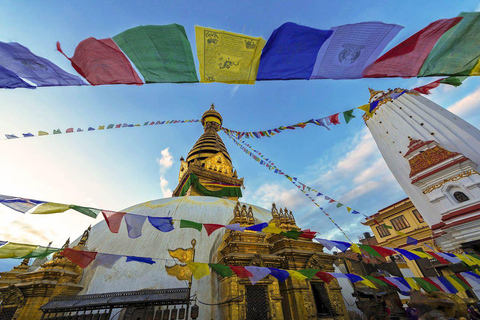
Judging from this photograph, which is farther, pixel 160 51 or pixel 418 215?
pixel 418 215

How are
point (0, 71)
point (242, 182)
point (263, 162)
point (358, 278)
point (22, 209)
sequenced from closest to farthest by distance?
1. point (0, 71)
2. point (22, 209)
3. point (358, 278)
4. point (263, 162)
5. point (242, 182)

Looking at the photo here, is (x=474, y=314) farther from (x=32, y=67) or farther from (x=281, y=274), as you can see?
(x=32, y=67)

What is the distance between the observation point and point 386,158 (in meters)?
16.5

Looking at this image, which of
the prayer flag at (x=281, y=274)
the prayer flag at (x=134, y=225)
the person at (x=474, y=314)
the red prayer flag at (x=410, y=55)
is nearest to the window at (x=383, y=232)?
the person at (x=474, y=314)

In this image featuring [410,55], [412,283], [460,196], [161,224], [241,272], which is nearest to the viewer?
[410,55]

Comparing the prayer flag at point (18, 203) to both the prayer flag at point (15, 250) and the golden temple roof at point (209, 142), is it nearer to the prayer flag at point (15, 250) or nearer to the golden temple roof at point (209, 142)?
the prayer flag at point (15, 250)

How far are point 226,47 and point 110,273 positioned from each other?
389 inches

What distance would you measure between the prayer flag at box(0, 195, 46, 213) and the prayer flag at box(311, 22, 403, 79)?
23.7 ft

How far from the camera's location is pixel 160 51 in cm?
382

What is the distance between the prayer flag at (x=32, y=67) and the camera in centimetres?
352

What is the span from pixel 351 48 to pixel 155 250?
1057 centimetres

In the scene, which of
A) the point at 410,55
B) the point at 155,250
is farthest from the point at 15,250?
the point at 410,55

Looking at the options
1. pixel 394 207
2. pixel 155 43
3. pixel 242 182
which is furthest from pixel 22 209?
pixel 394 207

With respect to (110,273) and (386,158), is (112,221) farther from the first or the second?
(386,158)
